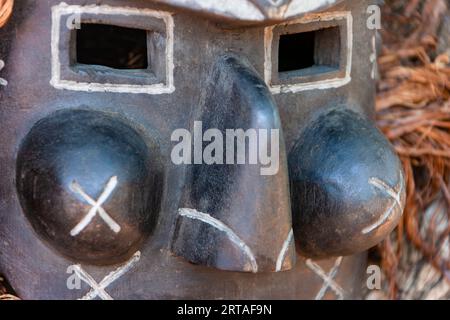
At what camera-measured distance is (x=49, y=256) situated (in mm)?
1148

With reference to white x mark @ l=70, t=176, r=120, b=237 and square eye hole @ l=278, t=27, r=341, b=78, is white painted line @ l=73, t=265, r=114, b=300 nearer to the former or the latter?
white x mark @ l=70, t=176, r=120, b=237

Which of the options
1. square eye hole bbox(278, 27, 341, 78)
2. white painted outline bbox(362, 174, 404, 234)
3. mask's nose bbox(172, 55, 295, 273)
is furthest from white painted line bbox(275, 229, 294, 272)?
square eye hole bbox(278, 27, 341, 78)

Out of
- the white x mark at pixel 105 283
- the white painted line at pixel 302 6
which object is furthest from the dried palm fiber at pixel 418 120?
the white x mark at pixel 105 283

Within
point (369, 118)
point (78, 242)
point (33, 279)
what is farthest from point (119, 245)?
point (369, 118)

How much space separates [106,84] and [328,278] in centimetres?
44

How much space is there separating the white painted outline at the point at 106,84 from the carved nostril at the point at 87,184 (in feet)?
0.12

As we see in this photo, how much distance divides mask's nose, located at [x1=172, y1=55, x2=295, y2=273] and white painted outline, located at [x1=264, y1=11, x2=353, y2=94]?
55 millimetres

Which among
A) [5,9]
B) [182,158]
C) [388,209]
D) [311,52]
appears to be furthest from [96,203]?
[311,52]

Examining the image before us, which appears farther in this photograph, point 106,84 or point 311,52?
point 311,52

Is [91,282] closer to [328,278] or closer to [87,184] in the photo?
[87,184]

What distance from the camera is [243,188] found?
106 centimetres

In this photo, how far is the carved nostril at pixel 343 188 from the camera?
1146mm

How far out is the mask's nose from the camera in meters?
1.06

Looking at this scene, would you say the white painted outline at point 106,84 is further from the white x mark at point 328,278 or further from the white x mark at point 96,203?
the white x mark at point 328,278
